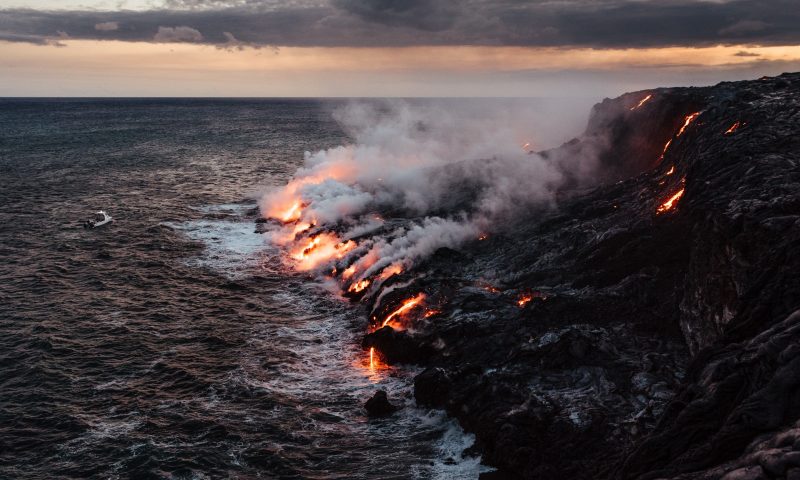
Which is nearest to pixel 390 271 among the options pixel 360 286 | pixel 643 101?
pixel 360 286

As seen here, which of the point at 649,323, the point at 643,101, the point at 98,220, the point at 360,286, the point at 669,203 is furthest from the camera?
the point at 98,220

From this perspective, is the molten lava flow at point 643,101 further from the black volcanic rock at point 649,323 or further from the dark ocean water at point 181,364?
the dark ocean water at point 181,364

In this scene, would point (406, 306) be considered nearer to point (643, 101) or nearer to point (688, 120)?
point (688, 120)

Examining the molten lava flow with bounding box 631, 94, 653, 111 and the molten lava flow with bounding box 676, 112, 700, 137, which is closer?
the molten lava flow with bounding box 676, 112, 700, 137

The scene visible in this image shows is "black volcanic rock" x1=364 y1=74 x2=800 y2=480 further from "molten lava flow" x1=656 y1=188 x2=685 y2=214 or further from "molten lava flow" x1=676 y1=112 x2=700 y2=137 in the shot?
"molten lava flow" x1=676 y1=112 x2=700 y2=137

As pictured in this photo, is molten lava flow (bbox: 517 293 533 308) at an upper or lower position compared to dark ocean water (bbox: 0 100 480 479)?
upper

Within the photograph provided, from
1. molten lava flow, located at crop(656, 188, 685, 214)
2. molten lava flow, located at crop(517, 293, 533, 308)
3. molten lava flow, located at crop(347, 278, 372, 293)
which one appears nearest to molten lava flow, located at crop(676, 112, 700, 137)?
molten lava flow, located at crop(656, 188, 685, 214)

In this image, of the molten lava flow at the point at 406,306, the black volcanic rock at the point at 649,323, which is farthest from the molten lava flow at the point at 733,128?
the molten lava flow at the point at 406,306
